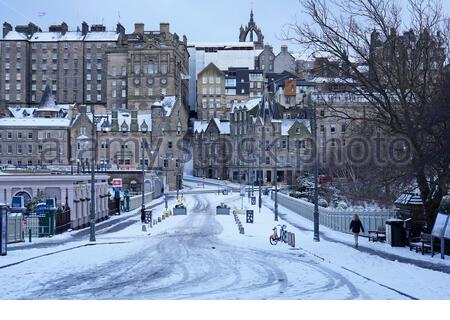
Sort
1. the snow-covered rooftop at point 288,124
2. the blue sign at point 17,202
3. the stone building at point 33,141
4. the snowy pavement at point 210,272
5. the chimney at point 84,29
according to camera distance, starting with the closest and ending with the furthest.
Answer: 1. the snowy pavement at point 210,272
2. the blue sign at point 17,202
3. the stone building at point 33,141
4. the snow-covered rooftop at point 288,124
5. the chimney at point 84,29

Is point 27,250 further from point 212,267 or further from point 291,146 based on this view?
point 291,146

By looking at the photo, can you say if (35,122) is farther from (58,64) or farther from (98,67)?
(98,67)

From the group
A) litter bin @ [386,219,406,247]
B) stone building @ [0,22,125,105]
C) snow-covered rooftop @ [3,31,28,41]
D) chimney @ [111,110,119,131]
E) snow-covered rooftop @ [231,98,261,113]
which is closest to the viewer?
litter bin @ [386,219,406,247]

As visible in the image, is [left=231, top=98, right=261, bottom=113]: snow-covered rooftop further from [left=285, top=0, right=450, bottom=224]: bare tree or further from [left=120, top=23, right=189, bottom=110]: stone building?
[left=285, top=0, right=450, bottom=224]: bare tree

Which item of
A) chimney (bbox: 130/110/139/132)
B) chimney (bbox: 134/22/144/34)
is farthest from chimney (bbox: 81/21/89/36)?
chimney (bbox: 130/110/139/132)

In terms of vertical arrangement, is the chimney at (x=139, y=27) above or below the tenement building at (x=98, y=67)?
above

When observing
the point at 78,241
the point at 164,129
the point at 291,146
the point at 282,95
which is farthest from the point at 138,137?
the point at 78,241

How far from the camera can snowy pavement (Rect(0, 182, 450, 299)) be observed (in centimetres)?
1611

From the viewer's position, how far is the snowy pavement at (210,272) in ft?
52.9

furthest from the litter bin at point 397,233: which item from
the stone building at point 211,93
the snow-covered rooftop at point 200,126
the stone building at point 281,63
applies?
the stone building at point 281,63

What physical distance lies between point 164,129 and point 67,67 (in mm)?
38197

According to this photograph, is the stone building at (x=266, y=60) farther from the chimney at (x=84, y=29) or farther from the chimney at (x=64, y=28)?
the chimney at (x=64, y=28)

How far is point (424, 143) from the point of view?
1019 inches

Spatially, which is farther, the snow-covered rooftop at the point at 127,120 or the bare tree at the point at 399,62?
the snow-covered rooftop at the point at 127,120
